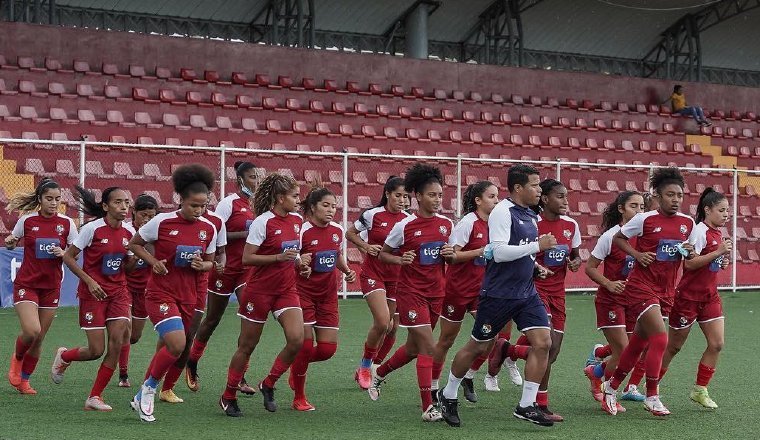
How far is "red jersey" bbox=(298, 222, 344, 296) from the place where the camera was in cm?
871

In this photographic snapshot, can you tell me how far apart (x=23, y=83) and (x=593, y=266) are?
13130 millimetres

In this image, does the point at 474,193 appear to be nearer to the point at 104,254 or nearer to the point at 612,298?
the point at 612,298

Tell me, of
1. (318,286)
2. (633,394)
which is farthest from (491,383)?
(318,286)

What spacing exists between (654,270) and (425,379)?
1990 millimetres

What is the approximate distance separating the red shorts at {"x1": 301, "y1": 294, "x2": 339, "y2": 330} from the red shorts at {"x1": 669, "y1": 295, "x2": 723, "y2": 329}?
2.65 meters

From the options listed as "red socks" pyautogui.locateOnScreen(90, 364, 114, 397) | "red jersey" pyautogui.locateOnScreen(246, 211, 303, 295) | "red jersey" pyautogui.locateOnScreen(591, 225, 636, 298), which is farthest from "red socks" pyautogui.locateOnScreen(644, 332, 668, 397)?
"red socks" pyautogui.locateOnScreen(90, 364, 114, 397)

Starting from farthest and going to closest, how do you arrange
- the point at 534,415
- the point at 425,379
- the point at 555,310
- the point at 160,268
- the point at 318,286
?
the point at 555,310 → the point at 318,286 → the point at 425,379 → the point at 160,268 → the point at 534,415

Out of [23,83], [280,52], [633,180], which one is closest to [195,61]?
[280,52]

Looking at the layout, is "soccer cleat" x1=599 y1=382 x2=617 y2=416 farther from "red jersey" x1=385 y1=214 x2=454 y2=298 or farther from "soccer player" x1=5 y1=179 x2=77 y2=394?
"soccer player" x1=5 y1=179 x2=77 y2=394

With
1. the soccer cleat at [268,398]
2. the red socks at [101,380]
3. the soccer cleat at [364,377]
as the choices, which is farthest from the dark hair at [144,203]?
the soccer cleat at [364,377]

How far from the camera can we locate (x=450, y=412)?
793cm

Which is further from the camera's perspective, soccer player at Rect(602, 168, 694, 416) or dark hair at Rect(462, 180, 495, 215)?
dark hair at Rect(462, 180, 495, 215)

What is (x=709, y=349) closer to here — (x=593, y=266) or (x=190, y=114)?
(x=593, y=266)

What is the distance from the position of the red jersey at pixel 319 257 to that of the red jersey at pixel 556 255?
157 cm
